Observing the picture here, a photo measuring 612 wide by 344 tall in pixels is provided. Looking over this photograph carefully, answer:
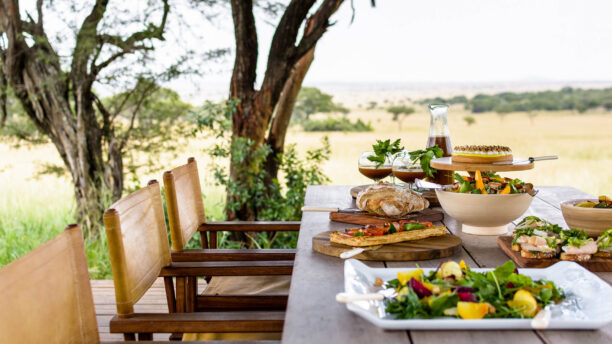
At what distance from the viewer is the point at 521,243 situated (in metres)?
1.48

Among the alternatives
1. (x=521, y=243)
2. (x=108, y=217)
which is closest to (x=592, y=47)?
(x=521, y=243)

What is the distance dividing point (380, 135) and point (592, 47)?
241cm

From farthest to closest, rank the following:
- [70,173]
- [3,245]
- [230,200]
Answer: [70,173]
[3,245]
[230,200]

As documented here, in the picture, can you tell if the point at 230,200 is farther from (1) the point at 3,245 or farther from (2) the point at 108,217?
(2) the point at 108,217

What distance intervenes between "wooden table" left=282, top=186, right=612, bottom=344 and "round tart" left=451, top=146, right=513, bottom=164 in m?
0.24

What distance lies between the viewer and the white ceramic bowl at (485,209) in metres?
1.68

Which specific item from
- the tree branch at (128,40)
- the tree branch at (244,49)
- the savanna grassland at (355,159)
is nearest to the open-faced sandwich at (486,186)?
the tree branch at (244,49)

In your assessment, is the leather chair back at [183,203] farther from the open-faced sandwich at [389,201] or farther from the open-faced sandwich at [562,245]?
the open-faced sandwich at [562,245]

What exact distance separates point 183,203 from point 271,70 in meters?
1.88

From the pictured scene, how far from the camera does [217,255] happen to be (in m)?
2.18

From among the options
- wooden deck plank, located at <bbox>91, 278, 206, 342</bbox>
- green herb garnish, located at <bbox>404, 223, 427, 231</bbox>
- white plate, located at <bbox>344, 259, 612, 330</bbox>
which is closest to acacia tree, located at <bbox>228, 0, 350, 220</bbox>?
wooden deck plank, located at <bbox>91, 278, 206, 342</bbox>

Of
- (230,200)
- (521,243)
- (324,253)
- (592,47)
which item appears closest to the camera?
(521,243)

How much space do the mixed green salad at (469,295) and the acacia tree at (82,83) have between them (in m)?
4.12

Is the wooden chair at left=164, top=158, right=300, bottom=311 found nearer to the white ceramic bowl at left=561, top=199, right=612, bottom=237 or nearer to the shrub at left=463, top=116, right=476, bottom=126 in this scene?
the white ceramic bowl at left=561, top=199, right=612, bottom=237
